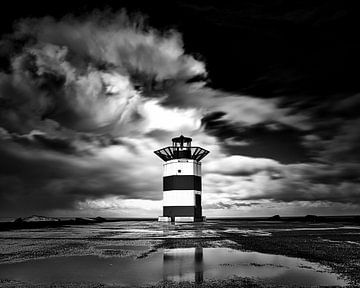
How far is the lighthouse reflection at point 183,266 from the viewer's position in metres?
7.12

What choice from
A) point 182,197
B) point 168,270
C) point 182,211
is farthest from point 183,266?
point 182,211

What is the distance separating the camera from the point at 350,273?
7.33 metres

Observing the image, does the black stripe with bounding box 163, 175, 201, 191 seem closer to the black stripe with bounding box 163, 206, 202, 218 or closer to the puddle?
the black stripe with bounding box 163, 206, 202, 218

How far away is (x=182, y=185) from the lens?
42.9 metres

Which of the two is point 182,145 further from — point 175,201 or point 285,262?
point 285,262

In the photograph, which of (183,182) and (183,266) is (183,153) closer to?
(183,182)

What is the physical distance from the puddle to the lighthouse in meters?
32.4

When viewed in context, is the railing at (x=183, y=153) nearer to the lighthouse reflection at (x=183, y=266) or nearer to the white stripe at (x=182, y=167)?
the white stripe at (x=182, y=167)

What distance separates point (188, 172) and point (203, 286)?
3679cm

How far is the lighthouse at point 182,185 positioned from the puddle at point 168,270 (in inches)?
1274

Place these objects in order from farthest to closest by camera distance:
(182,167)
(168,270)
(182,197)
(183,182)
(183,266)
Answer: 1. (182,167)
2. (183,182)
3. (182,197)
4. (183,266)
5. (168,270)

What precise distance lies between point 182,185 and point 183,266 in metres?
34.4

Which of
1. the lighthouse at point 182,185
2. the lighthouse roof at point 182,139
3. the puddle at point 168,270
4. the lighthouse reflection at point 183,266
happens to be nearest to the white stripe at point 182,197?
the lighthouse at point 182,185

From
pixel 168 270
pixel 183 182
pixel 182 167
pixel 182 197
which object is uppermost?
pixel 182 167
